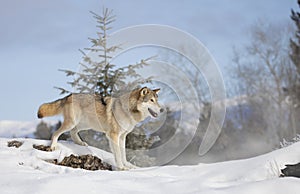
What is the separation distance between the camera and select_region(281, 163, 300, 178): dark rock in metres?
6.68

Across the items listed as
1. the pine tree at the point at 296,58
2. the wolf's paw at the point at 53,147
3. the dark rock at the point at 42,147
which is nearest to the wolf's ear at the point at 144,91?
the wolf's paw at the point at 53,147

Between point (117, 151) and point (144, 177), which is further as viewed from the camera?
point (117, 151)

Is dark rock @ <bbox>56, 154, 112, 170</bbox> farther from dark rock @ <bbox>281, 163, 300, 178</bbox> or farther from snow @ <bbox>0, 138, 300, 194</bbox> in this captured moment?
dark rock @ <bbox>281, 163, 300, 178</bbox>

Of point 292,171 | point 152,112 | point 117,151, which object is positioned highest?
point 152,112

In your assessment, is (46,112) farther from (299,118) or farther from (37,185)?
(299,118)

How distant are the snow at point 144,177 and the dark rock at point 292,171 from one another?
0.12 metres

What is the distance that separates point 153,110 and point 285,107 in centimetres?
3316

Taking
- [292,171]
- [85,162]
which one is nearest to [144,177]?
[85,162]

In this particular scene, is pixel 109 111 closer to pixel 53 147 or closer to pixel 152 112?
pixel 152 112

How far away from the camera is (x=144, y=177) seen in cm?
655

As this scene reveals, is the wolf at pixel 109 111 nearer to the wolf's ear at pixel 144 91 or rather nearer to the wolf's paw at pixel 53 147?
the wolf's ear at pixel 144 91

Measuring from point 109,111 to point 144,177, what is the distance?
280 cm


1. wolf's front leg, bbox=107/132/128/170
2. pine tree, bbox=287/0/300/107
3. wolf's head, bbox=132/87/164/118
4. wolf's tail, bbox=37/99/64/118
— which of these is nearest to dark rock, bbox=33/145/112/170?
wolf's front leg, bbox=107/132/128/170

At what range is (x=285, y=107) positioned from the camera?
3944 centimetres
